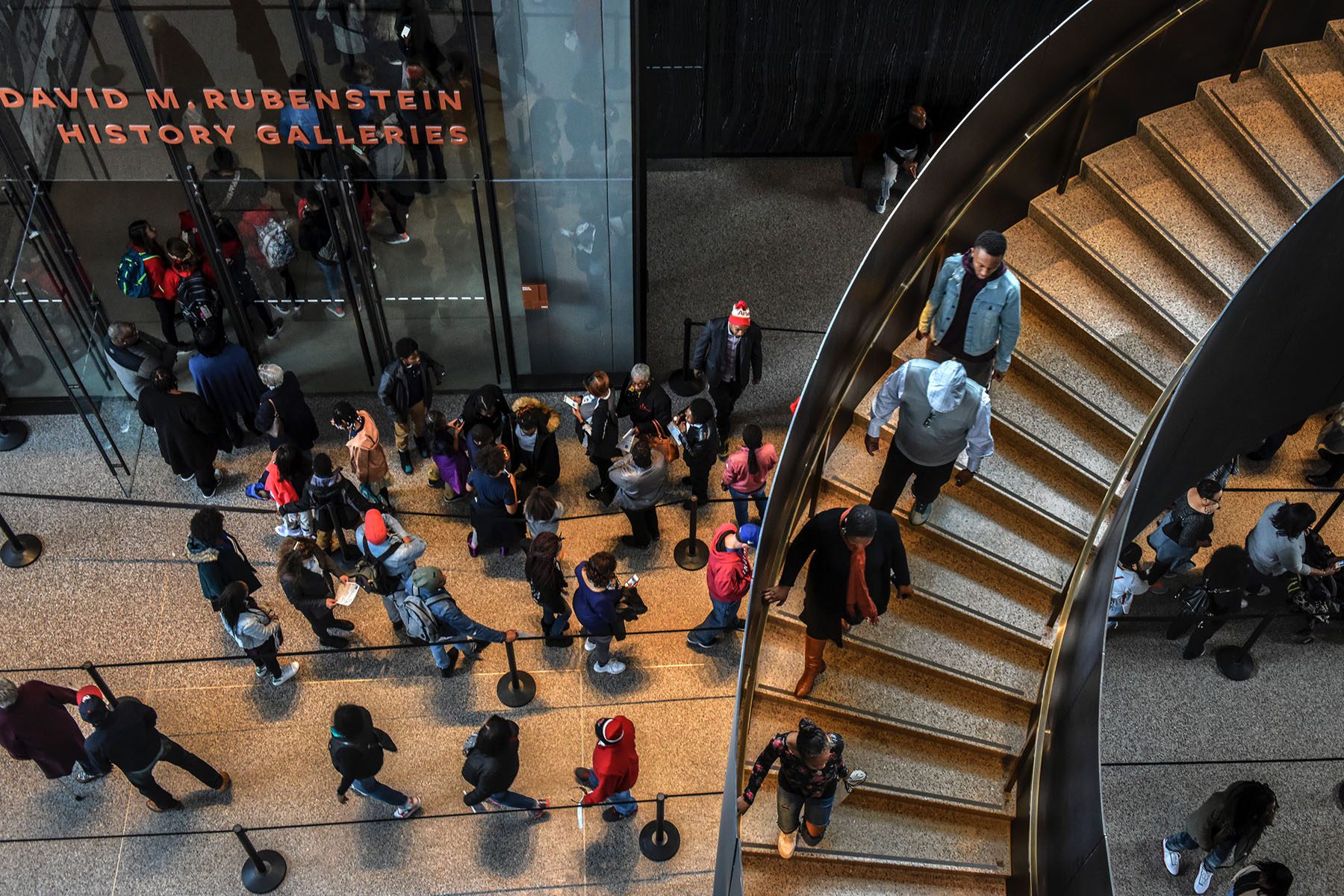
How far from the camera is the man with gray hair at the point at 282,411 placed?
920 cm

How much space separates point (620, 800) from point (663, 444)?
2.83m

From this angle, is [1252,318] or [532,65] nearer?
[1252,318]

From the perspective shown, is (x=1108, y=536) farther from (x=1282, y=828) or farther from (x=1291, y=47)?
(x=1291, y=47)

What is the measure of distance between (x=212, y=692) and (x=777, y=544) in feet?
15.7

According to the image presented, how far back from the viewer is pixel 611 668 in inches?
358

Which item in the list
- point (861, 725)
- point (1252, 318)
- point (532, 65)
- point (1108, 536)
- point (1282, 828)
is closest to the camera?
point (1108, 536)

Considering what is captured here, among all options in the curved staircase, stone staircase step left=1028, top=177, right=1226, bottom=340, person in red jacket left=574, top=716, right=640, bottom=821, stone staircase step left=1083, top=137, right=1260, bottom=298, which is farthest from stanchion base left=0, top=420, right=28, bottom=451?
stone staircase step left=1083, top=137, right=1260, bottom=298

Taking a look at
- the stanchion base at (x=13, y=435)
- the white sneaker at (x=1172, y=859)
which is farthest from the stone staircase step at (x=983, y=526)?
Result: the stanchion base at (x=13, y=435)

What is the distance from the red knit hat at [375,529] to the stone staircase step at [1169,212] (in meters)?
6.21

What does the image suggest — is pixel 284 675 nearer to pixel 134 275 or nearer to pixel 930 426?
pixel 134 275

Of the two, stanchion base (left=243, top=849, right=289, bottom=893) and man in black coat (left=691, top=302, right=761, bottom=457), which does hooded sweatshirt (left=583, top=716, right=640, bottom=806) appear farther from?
man in black coat (left=691, top=302, right=761, bottom=457)

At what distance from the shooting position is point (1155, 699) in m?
9.28

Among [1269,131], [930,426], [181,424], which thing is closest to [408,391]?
[181,424]

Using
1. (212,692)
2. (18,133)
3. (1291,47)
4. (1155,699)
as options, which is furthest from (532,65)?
(1155,699)
